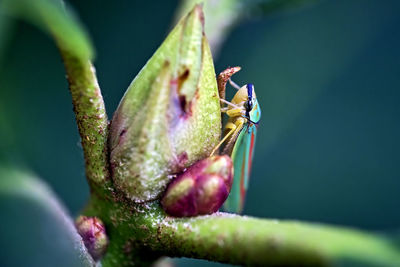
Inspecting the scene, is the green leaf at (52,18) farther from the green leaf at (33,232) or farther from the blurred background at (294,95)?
the blurred background at (294,95)

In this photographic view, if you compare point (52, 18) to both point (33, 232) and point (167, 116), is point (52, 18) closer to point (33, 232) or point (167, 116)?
point (167, 116)

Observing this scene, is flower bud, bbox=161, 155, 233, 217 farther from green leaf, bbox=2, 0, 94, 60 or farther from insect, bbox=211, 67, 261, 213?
insect, bbox=211, 67, 261, 213

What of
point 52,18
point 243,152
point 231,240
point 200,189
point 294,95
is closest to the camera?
point 52,18

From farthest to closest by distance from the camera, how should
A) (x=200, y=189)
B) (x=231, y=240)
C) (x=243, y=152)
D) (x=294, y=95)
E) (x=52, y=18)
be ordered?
1. (x=294, y=95)
2. (x=243, y=152)
3. (x=200, y=189)
4. (x=231, y=240)
5. (x=52, y=18)

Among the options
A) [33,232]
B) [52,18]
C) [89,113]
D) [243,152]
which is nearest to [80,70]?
[89,113]

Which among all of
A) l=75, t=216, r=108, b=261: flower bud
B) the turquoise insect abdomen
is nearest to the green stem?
l=75, t=216, r=108, b=261: flower bud

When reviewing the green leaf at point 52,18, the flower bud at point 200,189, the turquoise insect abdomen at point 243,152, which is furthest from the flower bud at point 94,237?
the turquoise insect abdomen at point 243,152

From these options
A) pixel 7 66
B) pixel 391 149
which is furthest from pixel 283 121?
pixel 7 66
